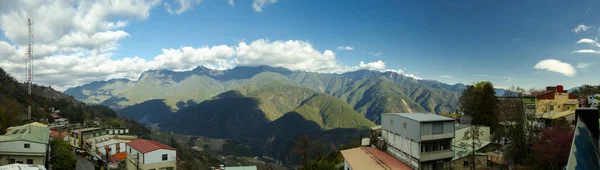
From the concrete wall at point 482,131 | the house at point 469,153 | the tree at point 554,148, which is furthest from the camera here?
the concrete wall at point 482,131

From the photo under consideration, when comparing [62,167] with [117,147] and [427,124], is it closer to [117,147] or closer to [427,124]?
[117,147]

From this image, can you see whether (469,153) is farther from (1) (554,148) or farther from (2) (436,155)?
(1) (554,148)

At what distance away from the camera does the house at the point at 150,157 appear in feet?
120

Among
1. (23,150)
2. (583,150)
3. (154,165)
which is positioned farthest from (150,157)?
(583,150)

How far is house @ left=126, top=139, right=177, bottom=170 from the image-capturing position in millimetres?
36719

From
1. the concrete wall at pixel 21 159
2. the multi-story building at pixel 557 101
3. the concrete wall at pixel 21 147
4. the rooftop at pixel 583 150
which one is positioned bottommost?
the concrete wall at pixel 21 159

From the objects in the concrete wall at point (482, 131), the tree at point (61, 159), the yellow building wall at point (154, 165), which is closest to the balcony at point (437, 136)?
the concrete wall at point (482, 131)

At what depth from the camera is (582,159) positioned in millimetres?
2918

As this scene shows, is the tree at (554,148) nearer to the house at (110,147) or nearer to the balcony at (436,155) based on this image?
the balcony at (436,155)

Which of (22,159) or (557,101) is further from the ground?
(557,101)

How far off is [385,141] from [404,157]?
5.48 m

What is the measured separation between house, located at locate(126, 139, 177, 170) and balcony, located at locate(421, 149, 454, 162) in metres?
29.3

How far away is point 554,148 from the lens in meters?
22.8

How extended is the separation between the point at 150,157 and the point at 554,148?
1523 inches
